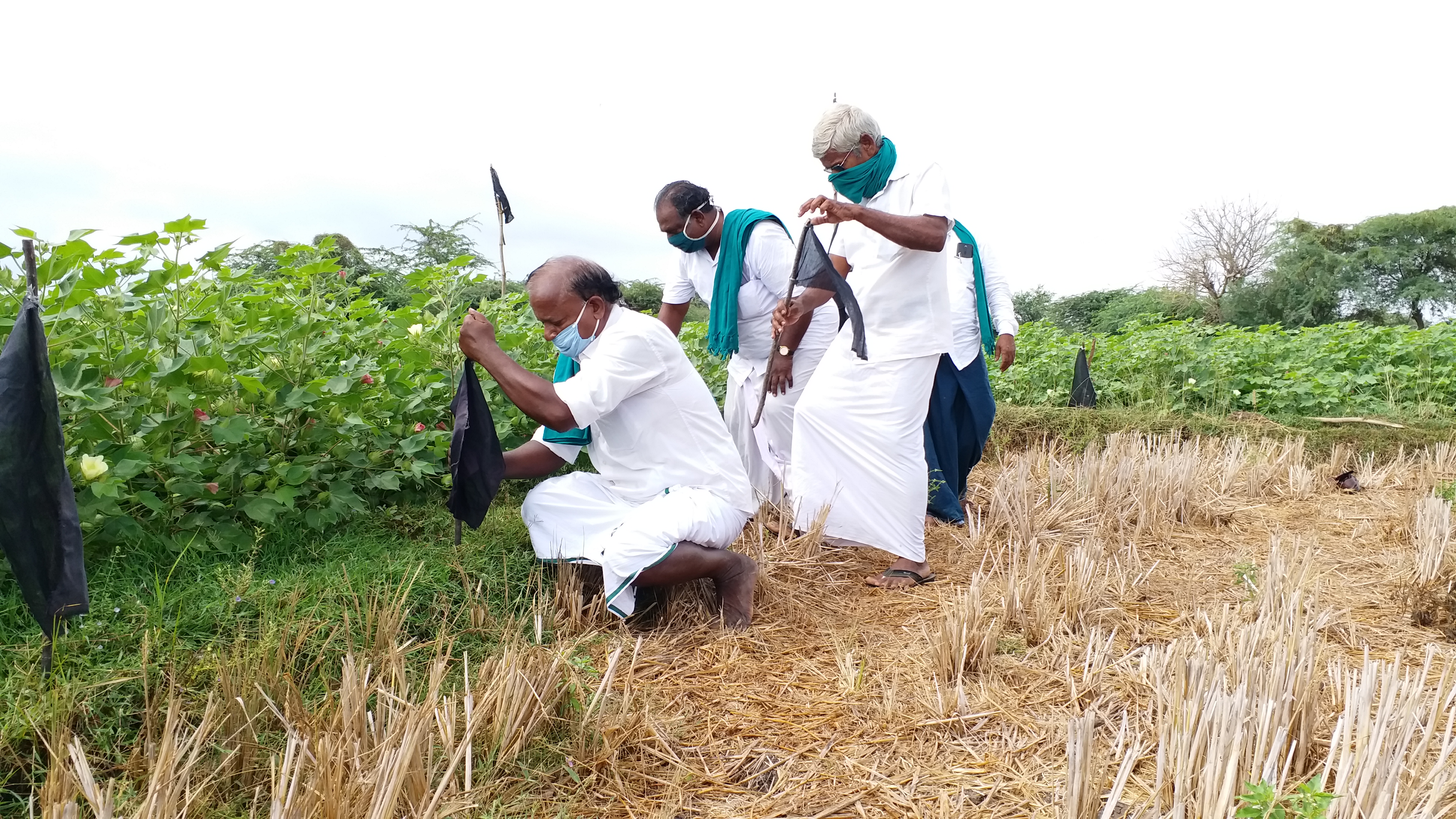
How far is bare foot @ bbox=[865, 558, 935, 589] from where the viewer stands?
12.5ft

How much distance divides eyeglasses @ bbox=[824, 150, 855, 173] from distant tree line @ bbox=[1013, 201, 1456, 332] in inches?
869

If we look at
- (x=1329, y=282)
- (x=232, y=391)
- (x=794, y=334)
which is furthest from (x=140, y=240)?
(x=1329, y=282)

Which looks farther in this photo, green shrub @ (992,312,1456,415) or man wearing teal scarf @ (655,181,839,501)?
green shrub @ (992,312,1456,415)

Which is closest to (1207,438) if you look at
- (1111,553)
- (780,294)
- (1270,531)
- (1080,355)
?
(1080,355)

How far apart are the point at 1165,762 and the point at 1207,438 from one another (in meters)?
6.41

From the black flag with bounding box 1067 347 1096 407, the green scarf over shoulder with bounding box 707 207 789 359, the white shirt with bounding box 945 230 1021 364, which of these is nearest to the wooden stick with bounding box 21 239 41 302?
the green scarf over shoulder with bounding box 707 207 789 359

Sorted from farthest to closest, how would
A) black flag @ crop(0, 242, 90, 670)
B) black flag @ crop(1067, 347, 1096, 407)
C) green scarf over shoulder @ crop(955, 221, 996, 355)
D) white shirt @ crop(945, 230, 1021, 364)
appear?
black flag @ crop(1067, 347, 1096, 407), green scarf over shoulder @ crop(955, 221, 996, 355), white shirt @ crop(945, 230, 1021, 364), black flag @ crop(0, 242, 90, 670)

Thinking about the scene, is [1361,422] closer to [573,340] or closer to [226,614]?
[573,340]

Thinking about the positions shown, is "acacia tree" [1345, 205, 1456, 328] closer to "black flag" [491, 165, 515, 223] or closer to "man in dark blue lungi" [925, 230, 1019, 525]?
"man in dark blue lungi" [925, 230, 1019, 525]

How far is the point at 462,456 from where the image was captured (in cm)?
314

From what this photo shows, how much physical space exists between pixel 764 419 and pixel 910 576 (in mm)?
1286

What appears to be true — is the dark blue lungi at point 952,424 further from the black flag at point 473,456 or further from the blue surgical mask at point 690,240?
the black flag at point 473,456

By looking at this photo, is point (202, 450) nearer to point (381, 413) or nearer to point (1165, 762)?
point (381, 413)

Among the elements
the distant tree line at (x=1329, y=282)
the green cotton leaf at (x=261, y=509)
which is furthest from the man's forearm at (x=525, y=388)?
the distant tree line at (x=1329, y=282)
